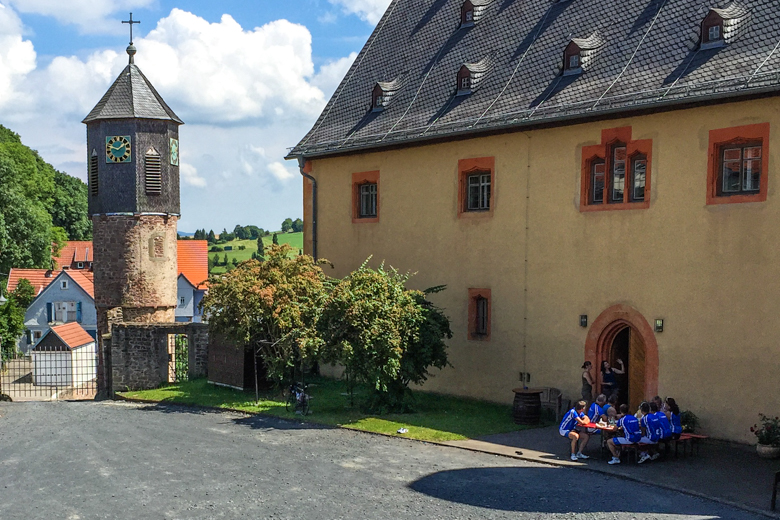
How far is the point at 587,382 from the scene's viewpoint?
18703mm

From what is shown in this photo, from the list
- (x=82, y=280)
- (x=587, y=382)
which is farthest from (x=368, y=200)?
(x=82, y=280)

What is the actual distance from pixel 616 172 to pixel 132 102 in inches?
772

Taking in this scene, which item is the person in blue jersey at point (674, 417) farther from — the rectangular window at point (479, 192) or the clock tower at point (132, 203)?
the clock tower at point (132, 203)

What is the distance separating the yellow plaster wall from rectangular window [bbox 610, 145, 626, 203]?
0.42m

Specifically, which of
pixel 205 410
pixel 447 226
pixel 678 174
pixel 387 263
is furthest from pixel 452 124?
pixel 205 410

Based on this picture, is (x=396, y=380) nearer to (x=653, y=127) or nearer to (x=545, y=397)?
(x=545, y=397)

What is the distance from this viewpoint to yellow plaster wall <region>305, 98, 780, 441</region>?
53.2 ft

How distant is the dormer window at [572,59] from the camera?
64.7ft

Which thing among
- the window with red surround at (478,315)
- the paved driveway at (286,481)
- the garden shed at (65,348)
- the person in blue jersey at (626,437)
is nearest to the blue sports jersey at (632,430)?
the person in blue jersey at (626,437)

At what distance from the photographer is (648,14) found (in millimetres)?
19438

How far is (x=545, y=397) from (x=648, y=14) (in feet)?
28.3

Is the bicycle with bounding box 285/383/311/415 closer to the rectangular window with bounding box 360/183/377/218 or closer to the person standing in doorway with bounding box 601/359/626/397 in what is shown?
the rectangular window with bounding box 360/183/377/218

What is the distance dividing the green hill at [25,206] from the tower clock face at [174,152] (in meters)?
23.8

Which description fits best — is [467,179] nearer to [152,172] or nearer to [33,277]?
[152,172]
